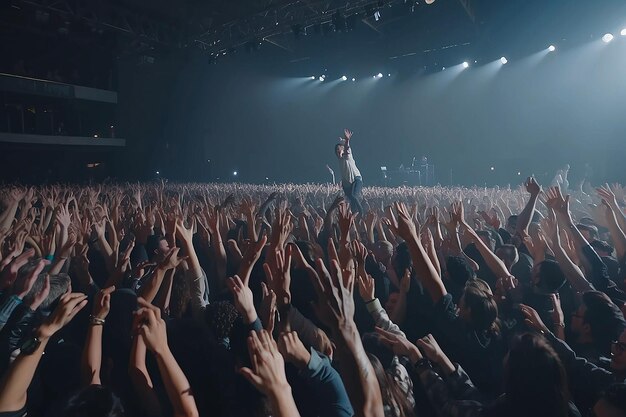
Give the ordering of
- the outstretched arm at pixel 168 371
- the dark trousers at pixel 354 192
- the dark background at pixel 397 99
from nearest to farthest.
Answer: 1. the outstretched arm at pixel 168 371
2. the dark trousers at pixel 354 192
3. the dark background at pixel 397 99

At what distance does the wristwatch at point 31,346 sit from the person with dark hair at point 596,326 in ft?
8.82

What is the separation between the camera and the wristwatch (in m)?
1.75

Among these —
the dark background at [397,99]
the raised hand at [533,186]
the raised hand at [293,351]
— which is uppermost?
the dark background at [397,99]

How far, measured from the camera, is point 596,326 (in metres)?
2.46

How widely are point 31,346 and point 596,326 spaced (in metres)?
2.81

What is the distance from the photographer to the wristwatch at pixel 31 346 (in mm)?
1746

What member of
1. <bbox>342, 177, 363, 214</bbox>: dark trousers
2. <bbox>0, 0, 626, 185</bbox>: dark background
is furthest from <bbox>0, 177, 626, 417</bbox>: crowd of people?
<bbox>0, 0, 626, 185</bbox>: dark background

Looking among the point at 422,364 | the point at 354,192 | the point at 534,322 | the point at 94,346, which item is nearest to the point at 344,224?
the point at 422,364

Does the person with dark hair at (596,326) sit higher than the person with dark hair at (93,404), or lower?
lower

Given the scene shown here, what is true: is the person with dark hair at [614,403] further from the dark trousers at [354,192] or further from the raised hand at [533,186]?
the dark trousers at [354,192]

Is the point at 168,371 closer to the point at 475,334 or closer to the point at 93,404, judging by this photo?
the point at 93,404

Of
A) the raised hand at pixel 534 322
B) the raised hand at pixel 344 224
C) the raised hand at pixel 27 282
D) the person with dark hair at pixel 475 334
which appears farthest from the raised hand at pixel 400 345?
the raised hand at pixel 27 282

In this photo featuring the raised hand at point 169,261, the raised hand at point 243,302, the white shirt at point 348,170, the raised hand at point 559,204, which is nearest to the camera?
the raised hand at point 243,302

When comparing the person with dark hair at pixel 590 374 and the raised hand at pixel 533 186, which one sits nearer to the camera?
the person with dark hair at pixel 590 374
